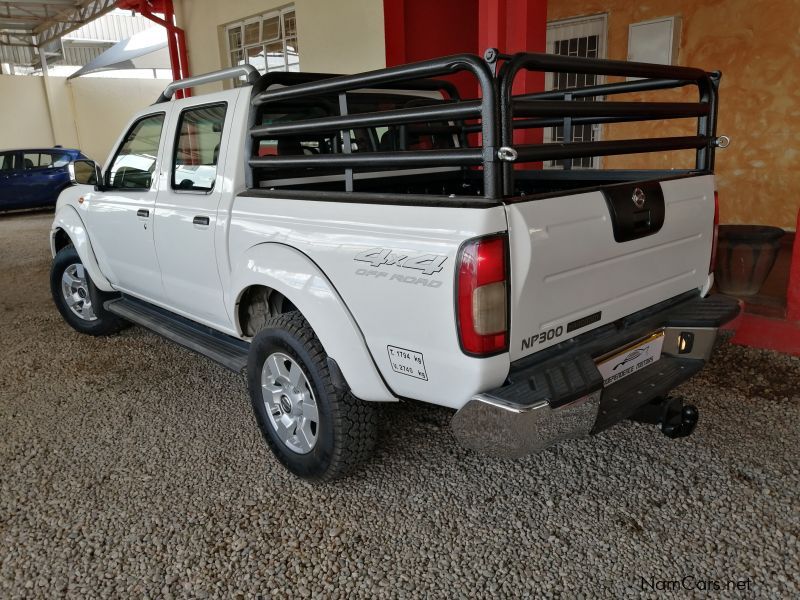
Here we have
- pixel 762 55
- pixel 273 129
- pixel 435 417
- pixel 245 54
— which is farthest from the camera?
pixel 245 54

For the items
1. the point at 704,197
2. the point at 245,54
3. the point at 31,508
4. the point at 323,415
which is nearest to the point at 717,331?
the point at 704,197

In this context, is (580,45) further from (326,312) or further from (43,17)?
(43,17)

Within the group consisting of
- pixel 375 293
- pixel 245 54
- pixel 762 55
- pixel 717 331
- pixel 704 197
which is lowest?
pixel 717 331

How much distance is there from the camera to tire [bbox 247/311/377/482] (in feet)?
8.48

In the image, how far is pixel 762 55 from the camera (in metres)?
6.88

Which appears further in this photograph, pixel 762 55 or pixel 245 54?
pixel 245 54

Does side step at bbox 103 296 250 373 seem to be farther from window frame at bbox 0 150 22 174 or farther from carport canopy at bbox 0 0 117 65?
carport canopy at bbox 0 0 117 65

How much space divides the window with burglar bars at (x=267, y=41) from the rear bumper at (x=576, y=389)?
8078 millimetres

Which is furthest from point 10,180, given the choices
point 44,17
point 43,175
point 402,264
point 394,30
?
point 402,264

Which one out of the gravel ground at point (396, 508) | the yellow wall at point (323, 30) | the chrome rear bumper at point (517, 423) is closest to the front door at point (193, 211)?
the gravel ground at point (396, 508)

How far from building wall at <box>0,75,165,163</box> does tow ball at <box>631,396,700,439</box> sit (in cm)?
2157

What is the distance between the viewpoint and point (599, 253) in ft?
7.55

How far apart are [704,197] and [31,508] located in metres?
3.33

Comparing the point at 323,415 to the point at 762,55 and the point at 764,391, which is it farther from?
the point at 762,55
